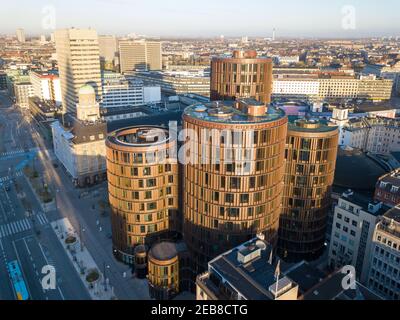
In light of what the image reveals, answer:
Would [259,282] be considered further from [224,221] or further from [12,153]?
[12,153]

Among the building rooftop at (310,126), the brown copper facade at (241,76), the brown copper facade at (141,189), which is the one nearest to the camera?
the brown copper facade at (141,189)

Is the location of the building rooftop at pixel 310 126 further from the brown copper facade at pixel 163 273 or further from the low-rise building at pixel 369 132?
the low-rise building at pixel 369 132

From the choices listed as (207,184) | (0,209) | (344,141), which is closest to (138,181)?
(207,184)

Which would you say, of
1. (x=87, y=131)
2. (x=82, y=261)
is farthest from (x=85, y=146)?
(x=82, y=261)

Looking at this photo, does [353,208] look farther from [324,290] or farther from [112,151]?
[112,151]

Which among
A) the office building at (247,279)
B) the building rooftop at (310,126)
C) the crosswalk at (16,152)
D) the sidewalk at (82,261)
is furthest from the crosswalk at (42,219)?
the building rooftop at (310,126)
